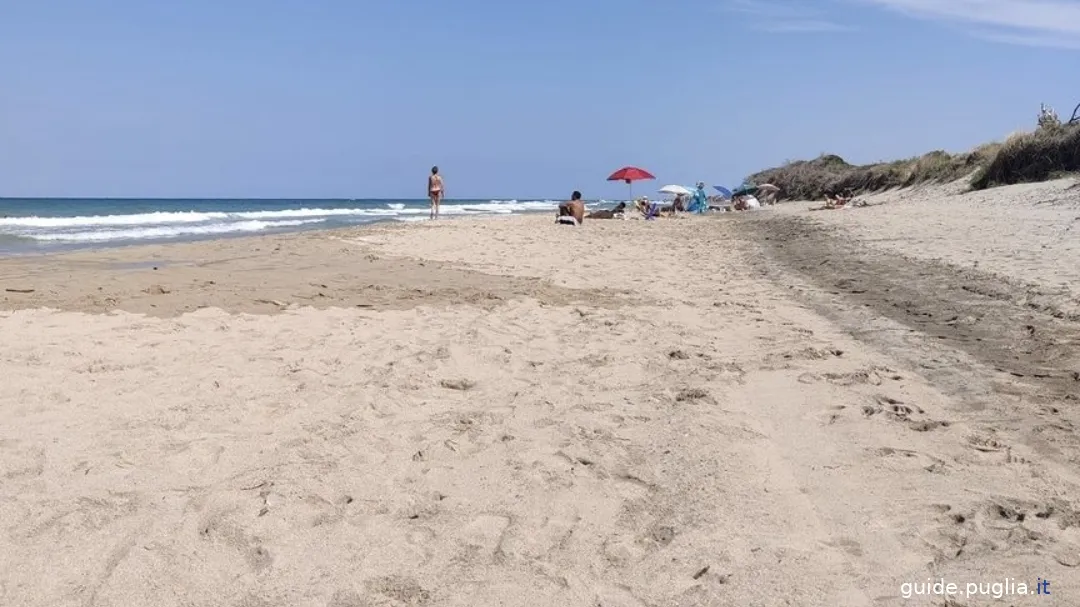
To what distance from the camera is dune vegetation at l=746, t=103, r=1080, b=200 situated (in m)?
18.3

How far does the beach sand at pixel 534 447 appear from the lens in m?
2.39

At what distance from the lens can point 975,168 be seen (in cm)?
2220

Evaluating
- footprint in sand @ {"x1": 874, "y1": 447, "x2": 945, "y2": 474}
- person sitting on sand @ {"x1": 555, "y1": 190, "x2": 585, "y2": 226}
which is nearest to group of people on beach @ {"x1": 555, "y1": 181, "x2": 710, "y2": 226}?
person sitting on sand @ {"x1": 555, "y1": 190, "x2": 585, "y2": 226}

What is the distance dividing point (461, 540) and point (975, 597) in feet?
5.09

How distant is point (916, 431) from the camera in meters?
3.52

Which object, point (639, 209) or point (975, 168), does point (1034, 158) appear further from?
point (639, 209)

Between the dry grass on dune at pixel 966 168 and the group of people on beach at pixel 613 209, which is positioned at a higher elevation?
the dry grass on dune at pixel 966 168

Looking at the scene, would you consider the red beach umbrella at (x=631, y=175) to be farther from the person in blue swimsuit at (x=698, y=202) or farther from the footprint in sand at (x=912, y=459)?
the footprint in sand at (x=912, y=459)

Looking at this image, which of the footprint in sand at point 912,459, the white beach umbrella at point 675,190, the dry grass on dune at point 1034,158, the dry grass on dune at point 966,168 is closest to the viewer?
the footprint in sand at point 912,459

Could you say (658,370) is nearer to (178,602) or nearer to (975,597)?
(975,597)

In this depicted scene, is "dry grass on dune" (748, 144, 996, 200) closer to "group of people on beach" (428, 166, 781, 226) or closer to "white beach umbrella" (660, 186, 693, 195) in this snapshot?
"group of people on beach" (428, 166, 781, 226)

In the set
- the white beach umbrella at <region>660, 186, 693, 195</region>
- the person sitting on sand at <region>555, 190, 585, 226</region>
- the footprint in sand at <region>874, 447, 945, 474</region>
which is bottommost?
the footprint in sand at <region>874, 447, 945, 474</region>

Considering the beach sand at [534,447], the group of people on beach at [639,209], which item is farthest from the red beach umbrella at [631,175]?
the beach sand at [534,447]

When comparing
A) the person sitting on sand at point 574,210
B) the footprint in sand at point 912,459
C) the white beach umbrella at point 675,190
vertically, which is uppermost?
the white beach umbrella at point 675,190
